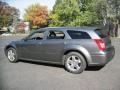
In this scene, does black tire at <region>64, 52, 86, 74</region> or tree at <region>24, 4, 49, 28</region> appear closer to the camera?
black tire at <region>64, 52, 86, 74</region>

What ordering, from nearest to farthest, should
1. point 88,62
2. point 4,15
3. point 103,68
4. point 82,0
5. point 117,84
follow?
point 117,84
point 88,62
point 103,68
point 82,0
point 4,15

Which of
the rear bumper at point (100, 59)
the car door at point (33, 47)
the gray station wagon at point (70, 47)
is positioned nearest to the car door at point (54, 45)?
the gray station wagon at point (70, 47)

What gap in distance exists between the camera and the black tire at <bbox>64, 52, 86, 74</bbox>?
329 inches

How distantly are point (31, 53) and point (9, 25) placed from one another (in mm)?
65576

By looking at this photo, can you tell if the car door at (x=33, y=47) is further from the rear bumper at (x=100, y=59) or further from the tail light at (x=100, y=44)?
the tail light at (x=100, y=44)

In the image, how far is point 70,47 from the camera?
337 inches

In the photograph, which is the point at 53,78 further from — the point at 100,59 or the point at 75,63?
the point at 100,59

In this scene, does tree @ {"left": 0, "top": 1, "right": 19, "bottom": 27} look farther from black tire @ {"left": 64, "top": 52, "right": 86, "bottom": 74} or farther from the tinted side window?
black tire @ {"left": 64, "top": 52, "right": 86, "bottom": 74}

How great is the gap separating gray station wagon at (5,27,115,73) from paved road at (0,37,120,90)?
0.36m

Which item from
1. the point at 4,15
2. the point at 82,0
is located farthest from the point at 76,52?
the point at 4,15

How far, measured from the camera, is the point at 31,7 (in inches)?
2958

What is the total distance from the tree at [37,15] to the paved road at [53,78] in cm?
6404

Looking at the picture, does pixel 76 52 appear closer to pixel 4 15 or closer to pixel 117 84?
pixel 117 84

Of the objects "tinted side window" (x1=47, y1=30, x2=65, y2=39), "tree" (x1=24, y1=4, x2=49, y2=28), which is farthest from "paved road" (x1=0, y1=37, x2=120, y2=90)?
"tree" (x1=24, y1=4, x2=49, y2=28)
